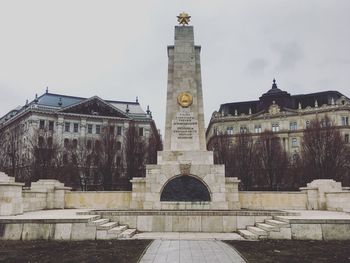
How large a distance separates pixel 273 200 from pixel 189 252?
11343 mm

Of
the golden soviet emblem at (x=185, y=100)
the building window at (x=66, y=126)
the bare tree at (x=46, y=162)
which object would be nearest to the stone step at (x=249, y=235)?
the golden soviet emblem at (x=185, y=100)

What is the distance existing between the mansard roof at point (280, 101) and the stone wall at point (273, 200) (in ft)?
222

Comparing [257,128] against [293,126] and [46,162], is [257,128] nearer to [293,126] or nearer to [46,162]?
[293,126]

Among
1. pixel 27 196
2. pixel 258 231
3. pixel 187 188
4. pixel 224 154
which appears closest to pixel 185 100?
pixel 187 188

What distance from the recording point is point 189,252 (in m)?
9.82

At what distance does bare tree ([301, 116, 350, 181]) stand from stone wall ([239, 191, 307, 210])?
17360 millimetres

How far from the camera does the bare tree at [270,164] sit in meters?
39.8

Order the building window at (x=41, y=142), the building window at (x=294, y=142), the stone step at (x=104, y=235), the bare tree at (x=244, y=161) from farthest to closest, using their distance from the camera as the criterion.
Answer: the building window at (x=294, y=142) → the bare tree at (x=244, y=161) → the building window at (x=41, y=142) → the stone step at (x=104, y=235)

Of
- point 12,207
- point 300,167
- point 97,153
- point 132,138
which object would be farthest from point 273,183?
point 12,207

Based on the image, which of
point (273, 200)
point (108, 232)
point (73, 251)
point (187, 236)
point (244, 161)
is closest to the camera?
point (73, 251)

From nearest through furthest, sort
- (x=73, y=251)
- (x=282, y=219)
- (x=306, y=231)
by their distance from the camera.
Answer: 1. (x=73, y=251)
2. (x=306, y=231)
3. (x=282, y=219)

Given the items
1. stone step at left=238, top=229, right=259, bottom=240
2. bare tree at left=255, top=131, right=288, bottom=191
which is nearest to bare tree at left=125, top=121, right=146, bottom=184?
bare tree at left=255, top=131, right=288, bottom=191

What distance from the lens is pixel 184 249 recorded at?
10.3 m

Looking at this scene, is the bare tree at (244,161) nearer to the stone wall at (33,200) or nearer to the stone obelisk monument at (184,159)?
the stone obelisk monument at (184,159)
